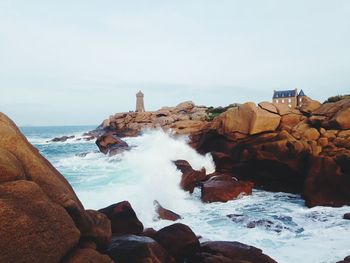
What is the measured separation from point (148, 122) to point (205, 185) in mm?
41099

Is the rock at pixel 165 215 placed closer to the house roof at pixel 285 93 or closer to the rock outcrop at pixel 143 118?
the rock outcrop at pixel 143 118

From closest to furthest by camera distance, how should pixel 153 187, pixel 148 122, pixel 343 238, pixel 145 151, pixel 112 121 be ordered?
pixel 343 238 < pixel 153 187 < pixel 145 151 < pixel 148 122 < pixel 112 121

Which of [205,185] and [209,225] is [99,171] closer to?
[205,185]

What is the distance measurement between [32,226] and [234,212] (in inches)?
396

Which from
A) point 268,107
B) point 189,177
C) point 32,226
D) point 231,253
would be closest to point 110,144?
point 189,177

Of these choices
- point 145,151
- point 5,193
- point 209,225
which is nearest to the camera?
point 5,193

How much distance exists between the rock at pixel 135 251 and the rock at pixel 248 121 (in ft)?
47.8

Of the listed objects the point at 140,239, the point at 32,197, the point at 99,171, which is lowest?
the point at 99,171

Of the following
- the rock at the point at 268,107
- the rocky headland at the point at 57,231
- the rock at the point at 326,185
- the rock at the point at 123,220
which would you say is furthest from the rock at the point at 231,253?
the rock at the point at 268,107

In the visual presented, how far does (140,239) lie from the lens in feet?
24.5

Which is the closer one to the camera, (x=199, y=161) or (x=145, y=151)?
(x=199, y=161)

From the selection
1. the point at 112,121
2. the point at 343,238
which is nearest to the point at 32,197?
the point at 343,238

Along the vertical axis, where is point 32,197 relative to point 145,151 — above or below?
above

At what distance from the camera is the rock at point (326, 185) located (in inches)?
564
